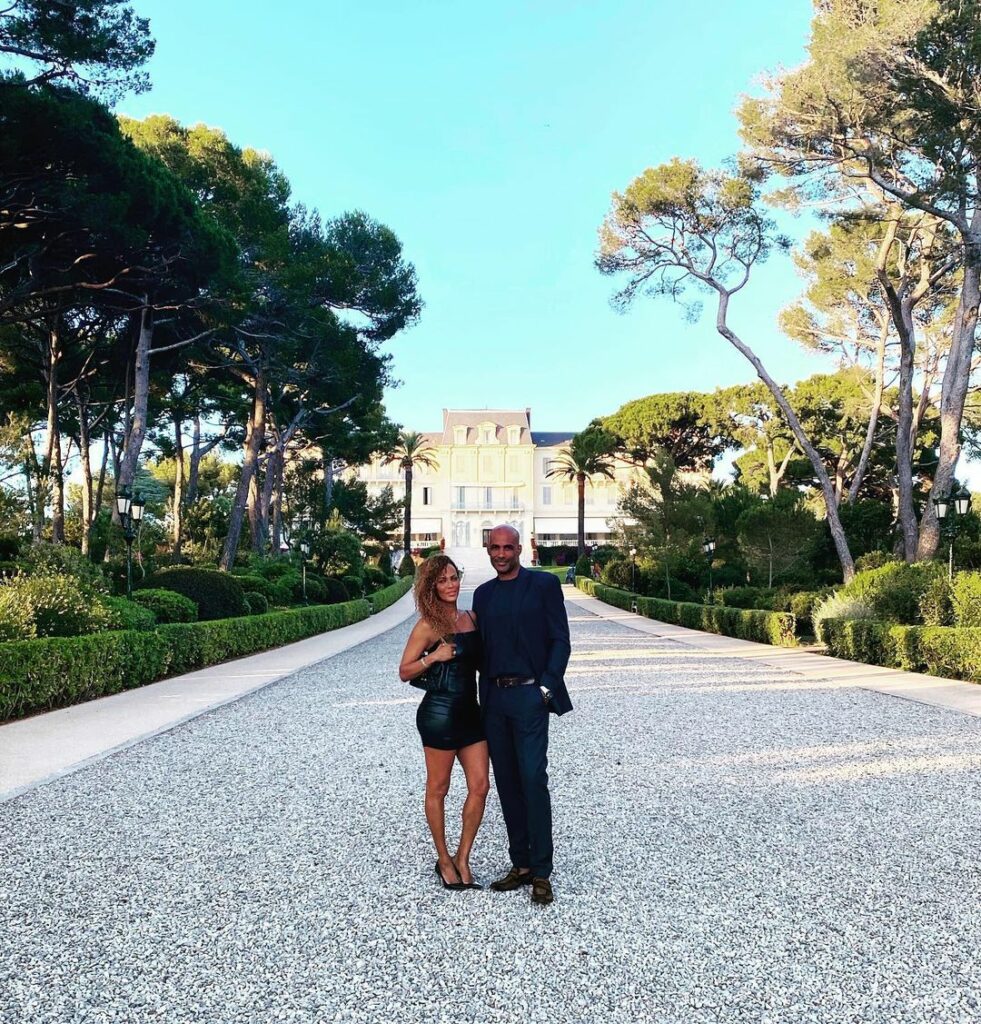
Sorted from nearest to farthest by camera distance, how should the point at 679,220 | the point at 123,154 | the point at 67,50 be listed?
the point at 67,50, the point at 123,154, the point at 679,220

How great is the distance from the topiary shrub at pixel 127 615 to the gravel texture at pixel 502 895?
4.10m

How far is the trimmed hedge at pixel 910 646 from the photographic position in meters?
10.3

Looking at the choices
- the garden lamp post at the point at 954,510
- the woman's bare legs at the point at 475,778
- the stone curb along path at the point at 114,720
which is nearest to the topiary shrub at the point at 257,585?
the stone curb along path at the point at 114,720

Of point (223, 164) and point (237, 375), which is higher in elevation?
point (223, 164)

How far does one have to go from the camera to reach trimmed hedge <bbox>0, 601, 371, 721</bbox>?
25.4ft

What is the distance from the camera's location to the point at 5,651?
758 centimetres

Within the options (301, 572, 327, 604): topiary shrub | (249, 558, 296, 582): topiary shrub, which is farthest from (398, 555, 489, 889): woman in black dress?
(301, 572, 327, 604): topiary shrub

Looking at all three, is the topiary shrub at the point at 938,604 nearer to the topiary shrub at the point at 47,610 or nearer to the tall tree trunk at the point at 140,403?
the topiary shrub at the point at 47,610

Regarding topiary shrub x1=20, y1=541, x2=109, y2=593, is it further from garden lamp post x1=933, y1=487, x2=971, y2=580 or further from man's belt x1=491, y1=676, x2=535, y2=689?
garden lamp post x1=933, y1=487, x2=971, y2=580

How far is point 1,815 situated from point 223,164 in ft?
65.4

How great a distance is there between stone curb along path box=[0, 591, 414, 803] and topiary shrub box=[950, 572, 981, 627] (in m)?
9.43

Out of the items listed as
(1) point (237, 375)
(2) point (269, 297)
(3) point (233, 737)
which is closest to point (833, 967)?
(3) point (233, 737)

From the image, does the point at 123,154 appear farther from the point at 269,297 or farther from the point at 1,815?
the point at 1,815

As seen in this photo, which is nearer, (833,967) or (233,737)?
(833,967)
